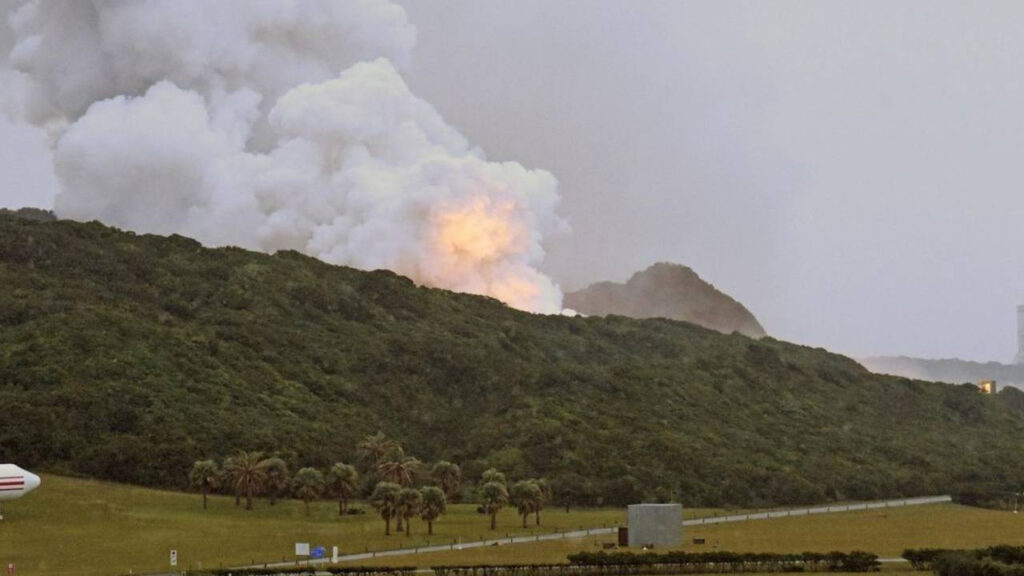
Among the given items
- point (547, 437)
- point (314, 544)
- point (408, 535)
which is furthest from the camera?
point (547, 437)

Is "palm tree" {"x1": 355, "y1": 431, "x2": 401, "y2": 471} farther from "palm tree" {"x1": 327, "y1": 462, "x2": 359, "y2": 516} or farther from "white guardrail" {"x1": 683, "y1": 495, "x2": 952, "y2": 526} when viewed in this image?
"white guardrail" {"x1": 683, "y1": 495, "x2": 952, "y2": 526}

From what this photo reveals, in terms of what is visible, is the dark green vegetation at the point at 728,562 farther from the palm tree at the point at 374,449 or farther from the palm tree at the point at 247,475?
the palm tree at the point at 374,449

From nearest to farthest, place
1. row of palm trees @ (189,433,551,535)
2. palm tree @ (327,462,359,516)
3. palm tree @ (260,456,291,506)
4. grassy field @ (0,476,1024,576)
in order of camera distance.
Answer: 1. grassy field @ (0,476,1024,576)
2. row of palm trees @ (189,433,551,535)
3. palm tree @ (327,462,359,516)
4. palm tree @ (260,456,291,506)

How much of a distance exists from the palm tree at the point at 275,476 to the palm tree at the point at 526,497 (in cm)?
2430

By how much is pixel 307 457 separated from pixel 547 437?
3214 cm

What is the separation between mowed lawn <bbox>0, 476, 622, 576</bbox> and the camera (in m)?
114

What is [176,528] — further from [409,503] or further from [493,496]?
[493,496]

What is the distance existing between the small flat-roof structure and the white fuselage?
54833 millimetres

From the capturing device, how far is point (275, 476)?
154 meters

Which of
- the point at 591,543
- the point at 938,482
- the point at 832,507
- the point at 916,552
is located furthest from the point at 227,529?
the point at 938,482

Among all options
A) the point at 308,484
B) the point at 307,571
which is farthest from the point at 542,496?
the point at 307,571

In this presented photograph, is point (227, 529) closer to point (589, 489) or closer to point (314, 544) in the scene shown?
point (314, 544)

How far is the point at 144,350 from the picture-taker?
194375 millimetres

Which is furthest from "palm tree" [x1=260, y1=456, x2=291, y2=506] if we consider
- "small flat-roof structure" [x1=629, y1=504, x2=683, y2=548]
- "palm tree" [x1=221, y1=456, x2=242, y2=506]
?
"small flat-roof structure" [x1=629, y1=504, x2=683, y2=548]
